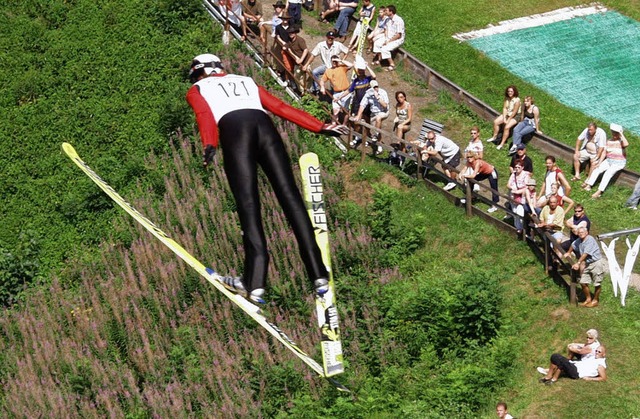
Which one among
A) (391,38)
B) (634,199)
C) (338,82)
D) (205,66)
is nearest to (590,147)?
(634,199)

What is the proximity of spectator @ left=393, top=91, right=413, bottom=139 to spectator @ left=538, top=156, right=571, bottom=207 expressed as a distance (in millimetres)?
3454

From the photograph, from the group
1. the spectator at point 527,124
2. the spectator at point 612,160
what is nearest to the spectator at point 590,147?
the spectator at point 612,160

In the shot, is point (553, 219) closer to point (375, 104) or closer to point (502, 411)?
point (502, 411)

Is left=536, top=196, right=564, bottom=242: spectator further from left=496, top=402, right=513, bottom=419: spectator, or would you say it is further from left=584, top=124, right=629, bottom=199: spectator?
left=496, top=402, right=513, bottom=419: spectator

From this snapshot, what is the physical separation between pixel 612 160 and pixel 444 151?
3.27 meters

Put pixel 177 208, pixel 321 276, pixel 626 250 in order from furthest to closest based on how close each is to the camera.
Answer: pixel 177 208
pixel 626 250
pixel 321 276

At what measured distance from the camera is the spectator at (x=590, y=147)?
71.9 ft

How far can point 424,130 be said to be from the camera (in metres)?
22.6

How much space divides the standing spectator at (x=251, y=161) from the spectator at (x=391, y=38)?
493 inches

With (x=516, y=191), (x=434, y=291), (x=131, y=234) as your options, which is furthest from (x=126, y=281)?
(x=516, y=191)

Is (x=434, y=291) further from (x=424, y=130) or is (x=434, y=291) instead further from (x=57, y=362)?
(x=57, y=362)

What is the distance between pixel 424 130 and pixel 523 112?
231 centimetres

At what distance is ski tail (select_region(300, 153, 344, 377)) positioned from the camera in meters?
14.0

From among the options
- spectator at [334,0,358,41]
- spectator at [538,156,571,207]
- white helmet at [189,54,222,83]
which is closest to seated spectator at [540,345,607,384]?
spectator at [538,156,571,207]
